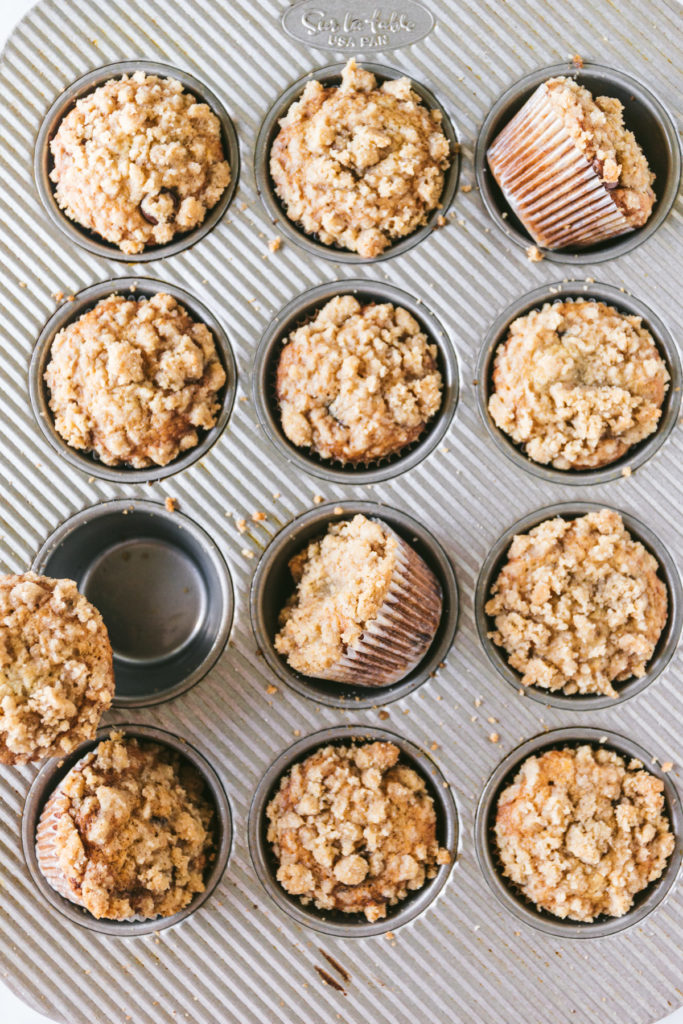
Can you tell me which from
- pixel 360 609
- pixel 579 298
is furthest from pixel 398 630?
pixel 579 298

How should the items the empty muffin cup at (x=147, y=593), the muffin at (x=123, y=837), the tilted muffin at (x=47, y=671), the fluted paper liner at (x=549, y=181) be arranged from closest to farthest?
the tilted muffin at (x=47, y=671)
the muffin at (x=123, y=837)
the fluted paper liner at (x=549, y=181)
the empty muffin cup at (x=147, y=593)

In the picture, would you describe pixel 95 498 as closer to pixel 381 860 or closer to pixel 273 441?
pixel 273 441

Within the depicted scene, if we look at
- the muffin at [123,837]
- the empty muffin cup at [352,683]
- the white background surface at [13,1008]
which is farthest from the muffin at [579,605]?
the white background surface at [13,1008]

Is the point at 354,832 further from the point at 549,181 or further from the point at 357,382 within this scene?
the point at 549,181

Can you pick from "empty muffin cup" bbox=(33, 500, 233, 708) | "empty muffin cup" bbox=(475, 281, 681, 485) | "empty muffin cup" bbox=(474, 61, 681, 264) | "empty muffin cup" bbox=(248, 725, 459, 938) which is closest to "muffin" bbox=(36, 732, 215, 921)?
"empty muffin cup" bbox=(248, 725, 459, 938)

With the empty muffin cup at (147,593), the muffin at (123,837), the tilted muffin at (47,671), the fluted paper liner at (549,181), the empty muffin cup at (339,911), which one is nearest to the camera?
the tilted muffin at (47,671)

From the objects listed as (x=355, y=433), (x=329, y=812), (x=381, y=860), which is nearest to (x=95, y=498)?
(x=355, y=433)

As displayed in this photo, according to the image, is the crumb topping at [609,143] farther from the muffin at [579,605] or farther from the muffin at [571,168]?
the muffin at [579,605]

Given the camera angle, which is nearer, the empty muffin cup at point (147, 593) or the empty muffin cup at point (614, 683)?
the empty muffin cup at point (614, 683)
